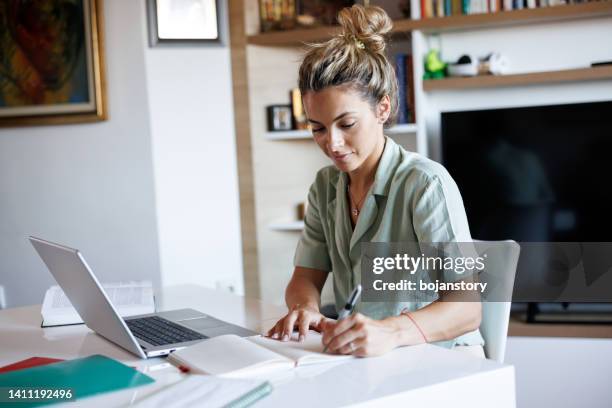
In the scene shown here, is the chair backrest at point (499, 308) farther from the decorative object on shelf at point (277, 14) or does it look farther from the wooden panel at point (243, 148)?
the decorative object on shelf at point (277, 14)

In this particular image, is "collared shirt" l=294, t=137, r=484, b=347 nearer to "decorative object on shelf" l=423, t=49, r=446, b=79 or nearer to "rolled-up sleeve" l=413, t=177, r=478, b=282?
"rolled-up sleeve" l=413, t=177, r=478, b=282

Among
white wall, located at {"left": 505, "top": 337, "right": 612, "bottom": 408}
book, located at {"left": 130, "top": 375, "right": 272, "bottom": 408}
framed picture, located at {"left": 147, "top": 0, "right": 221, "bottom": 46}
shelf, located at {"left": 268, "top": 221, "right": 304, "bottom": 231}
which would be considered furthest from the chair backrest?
shelf, located at {"left": 268, "top": 221, "right": 304, "bottom": 231}

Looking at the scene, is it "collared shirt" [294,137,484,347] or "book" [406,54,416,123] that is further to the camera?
"book" [406,54,416,123]

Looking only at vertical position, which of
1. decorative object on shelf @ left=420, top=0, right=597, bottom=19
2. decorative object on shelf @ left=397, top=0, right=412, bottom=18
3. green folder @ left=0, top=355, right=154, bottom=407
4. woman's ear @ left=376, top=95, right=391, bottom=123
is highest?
decorative object on shelf @ left=397, top=0, right=412, bottom=18

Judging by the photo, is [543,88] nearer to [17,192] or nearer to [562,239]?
[562,239]

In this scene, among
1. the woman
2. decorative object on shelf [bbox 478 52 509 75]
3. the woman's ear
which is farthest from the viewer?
decorative object on shelf [bbox 478 52 509 75]

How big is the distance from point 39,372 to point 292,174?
7.87 ft

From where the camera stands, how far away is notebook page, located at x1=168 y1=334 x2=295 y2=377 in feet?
3.94

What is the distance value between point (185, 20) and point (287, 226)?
108cm

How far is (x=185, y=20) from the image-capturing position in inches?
109

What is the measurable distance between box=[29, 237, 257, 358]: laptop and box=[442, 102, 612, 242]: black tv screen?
71.8 inches

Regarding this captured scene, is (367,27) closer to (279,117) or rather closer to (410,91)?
(410,91)

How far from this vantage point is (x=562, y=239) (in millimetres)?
3123

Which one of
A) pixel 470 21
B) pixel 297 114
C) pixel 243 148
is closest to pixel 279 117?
pixel 297 114
